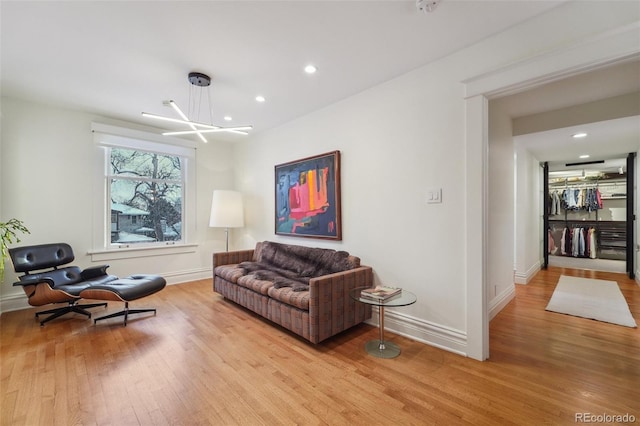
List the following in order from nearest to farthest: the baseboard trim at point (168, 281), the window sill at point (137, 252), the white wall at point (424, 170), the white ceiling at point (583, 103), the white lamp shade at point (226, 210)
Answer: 1. the white wall at point (424, 170)
2. the white ceiling at point (583, 103)
3. the baseboard trim at point (168, 281)
4. the window sill at point (137, 252)
5. the white lamp shade at point (226, 210)

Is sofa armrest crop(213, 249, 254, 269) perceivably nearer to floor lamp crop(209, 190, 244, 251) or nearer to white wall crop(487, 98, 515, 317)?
floor lamp crop(209, 190, 244, 251)

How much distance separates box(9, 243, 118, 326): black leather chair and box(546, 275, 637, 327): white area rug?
5.71 meters

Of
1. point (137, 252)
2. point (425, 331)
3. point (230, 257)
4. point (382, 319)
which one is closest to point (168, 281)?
point (137, 252)

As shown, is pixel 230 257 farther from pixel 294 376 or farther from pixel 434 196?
pixel 434 196

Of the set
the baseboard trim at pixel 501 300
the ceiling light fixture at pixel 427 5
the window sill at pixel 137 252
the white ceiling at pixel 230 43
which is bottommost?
the baseboard trim at pixel 501 300

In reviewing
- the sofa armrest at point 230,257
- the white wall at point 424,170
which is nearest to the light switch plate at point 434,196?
the white wall at point 424,170

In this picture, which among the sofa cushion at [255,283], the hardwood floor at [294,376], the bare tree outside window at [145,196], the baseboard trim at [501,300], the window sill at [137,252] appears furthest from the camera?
the bare tree outside window at [145,196]

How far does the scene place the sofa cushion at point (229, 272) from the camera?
3.44 metres

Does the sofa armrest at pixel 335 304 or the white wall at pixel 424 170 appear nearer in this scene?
the white wall at pixel 424 170

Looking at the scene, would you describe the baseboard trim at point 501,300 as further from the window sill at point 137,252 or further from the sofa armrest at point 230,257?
the window sill at point 137,252

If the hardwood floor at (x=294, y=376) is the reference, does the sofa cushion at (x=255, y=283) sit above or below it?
above

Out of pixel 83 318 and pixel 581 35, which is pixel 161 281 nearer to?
pixel 83 318

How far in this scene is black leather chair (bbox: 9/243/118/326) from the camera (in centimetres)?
287

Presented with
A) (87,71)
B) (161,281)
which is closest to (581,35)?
(87,71)
